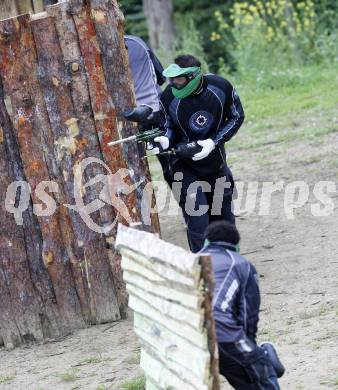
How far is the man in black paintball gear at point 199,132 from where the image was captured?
29.8 ft

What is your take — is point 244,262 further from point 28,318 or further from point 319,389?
point 28,318

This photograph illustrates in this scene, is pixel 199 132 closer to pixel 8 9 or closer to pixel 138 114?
pixel 138 114

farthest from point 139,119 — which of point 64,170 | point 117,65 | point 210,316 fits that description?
point 210,316

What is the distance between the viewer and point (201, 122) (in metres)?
9.22

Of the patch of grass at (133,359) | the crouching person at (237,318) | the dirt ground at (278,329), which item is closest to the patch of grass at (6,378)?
the dirt ground at (278,329)

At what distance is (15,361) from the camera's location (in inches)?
334

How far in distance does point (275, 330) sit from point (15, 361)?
2.08 m

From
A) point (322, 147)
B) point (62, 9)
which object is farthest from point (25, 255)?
point (322, 147)

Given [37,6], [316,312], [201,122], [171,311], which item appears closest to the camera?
[171,311]

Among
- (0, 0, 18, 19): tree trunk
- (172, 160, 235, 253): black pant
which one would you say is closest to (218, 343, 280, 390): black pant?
(172, 160, 235, 253): black pant

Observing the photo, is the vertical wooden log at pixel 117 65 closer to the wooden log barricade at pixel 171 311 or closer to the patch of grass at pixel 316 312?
the patch of grass at pixel 316 312

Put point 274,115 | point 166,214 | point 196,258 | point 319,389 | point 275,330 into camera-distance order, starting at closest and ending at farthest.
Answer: point 196,258
point 319,389
point 275,330
point 166,214
point 274,115

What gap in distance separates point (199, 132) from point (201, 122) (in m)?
0.09

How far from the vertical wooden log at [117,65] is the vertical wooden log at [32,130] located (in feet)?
1.80
